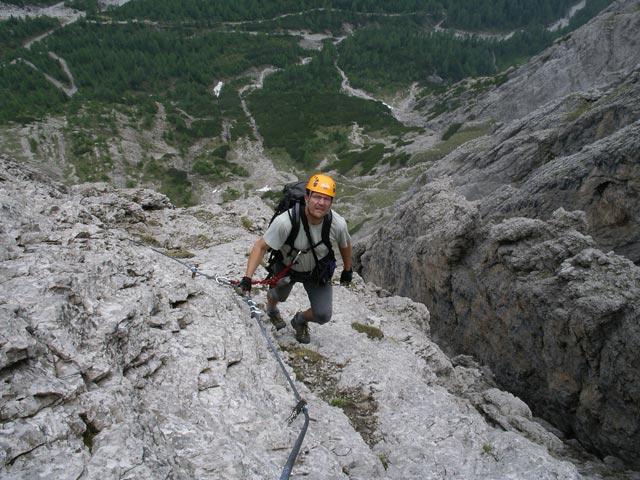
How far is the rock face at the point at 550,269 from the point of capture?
454 inches

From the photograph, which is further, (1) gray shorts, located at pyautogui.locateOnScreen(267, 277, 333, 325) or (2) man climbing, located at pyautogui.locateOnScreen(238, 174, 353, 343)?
(1) gray shorts, located at pyautogui.locateOnScreen(267, 277, 333, 325)

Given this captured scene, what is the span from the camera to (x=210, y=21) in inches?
7485

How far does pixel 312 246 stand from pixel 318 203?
1.12 meters

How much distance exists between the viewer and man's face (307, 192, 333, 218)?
720 centimetres

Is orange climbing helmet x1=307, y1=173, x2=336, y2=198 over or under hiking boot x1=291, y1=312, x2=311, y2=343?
over

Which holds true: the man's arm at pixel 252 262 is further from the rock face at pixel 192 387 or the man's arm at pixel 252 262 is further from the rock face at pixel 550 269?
the rock face at pixel 550 269

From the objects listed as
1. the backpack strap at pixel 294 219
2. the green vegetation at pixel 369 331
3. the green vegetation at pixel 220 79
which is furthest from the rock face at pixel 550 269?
the green vegetation at pixel 220 79

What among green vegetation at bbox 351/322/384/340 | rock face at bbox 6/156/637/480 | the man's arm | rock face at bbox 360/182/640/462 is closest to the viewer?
rock face at bbox 6/156/637/480

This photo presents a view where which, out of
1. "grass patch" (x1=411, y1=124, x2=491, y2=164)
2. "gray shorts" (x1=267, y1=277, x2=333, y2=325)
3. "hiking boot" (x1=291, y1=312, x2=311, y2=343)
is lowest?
"hiking boot" (x1=291, y1=312, x2=311, y2=343)

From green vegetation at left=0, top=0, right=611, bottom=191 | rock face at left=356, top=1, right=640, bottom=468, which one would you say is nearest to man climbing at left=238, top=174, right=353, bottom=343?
rock face at left=356, top=1, right=640, bottom=468

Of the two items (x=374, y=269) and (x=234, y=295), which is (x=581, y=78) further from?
(x=234, y=295)

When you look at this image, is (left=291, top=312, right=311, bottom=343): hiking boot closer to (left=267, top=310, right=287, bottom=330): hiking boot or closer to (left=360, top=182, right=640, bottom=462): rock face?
(left=267, top=310, right=287, bottom=330): hiking boot

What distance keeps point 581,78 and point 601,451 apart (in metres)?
82.4

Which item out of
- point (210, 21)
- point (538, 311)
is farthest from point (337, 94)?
point (538, 311)
